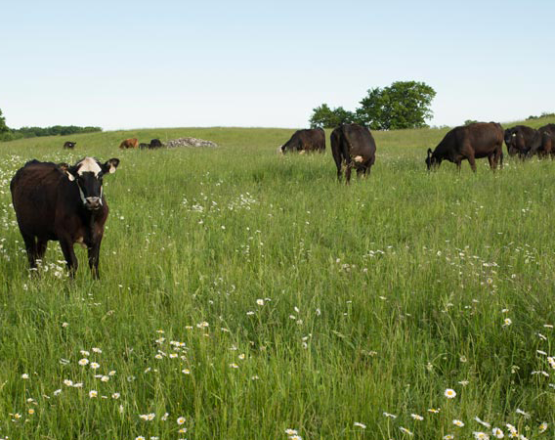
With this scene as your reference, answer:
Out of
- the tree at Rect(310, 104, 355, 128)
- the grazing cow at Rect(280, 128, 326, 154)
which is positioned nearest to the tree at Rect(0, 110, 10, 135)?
the tree at Rect(310, 104, 355, 128)

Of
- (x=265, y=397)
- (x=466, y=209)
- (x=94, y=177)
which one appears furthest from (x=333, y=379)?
(x=466, y=209)

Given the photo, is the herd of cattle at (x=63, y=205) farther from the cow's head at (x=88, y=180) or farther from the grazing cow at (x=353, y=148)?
the grazing cow at (x=353, y=148)

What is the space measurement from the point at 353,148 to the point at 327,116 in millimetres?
91458

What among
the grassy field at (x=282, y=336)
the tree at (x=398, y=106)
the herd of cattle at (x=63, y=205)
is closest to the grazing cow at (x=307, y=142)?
the grassy field at (x=282, y=336)

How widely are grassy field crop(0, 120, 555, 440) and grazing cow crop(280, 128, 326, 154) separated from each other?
1620cm

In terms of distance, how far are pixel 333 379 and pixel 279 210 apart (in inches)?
234

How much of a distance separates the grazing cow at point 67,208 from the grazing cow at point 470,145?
11178mm

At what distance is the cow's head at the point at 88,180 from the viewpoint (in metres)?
5.30

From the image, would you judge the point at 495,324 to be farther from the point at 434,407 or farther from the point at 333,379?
the point at 333,379

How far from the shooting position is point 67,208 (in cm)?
571

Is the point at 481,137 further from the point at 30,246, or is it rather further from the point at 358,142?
the point at 30,246

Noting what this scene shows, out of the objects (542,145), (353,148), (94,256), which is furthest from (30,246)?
(542,145)

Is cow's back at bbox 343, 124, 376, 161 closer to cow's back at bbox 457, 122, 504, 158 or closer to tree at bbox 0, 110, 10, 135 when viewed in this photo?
cow's back at bbox 457, 122, 504, 158

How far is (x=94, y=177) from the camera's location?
5488mm
